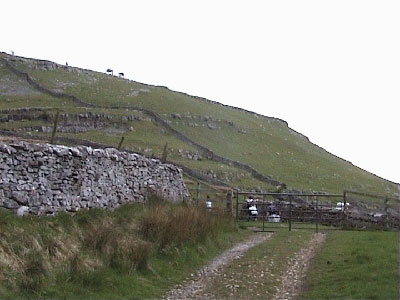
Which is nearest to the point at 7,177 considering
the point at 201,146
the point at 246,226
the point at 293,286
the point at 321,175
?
the point at 293,286

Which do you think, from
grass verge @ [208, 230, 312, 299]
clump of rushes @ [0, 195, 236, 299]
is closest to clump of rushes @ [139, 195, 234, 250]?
clump of rushes @ [0, 195, 236, 299]

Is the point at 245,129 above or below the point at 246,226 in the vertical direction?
above

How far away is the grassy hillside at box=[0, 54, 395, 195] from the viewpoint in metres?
51.8

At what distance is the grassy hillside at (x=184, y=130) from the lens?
5178 cm

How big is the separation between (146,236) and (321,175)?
2002 inches

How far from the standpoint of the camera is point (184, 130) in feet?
218

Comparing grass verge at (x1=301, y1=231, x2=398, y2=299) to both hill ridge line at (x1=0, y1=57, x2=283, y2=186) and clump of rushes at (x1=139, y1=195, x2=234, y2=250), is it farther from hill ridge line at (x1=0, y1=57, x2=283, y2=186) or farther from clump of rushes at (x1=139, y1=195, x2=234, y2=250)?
hill ridge line at (x1=0, y1=57, x2=283, y2=186)

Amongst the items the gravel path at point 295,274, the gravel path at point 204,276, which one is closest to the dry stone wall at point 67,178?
the gravel path at point 204,276

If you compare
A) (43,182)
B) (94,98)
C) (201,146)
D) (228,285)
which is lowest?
(228,285)

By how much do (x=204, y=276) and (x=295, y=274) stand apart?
79.8 inches

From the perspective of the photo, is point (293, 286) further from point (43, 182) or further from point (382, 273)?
point (43, 182)

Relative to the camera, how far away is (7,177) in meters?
12.5

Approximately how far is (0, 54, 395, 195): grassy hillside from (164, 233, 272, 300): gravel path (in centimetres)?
2775

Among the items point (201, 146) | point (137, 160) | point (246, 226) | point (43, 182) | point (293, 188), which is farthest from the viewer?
point (201, 146)
